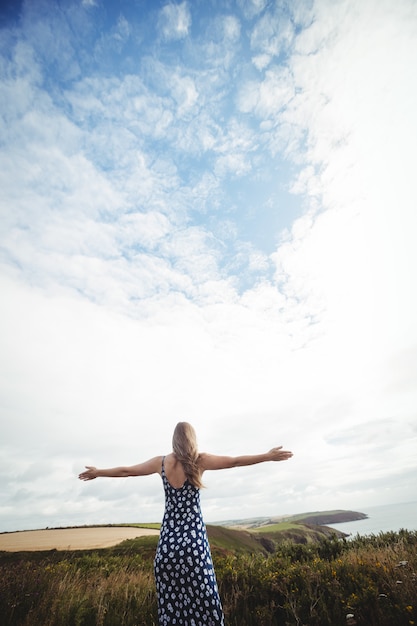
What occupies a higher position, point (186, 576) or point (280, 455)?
point (280, 455)

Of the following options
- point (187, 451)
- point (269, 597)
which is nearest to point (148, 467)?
point (187, 451)

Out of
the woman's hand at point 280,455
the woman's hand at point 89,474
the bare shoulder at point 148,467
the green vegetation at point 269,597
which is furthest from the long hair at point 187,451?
the green vegetation at point 269,597

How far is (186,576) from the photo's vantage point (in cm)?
376

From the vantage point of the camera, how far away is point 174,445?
4207 mm

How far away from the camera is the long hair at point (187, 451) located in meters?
4.07

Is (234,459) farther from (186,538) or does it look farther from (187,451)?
(186,538)

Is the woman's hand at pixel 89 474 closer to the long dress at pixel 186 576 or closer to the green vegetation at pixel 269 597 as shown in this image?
the long dress at pixel 186 576

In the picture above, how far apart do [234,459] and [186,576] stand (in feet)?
4.37

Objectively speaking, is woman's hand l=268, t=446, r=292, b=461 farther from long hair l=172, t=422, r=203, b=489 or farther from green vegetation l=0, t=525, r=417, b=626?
green vegetation l=0, t=525, r=417, b=626

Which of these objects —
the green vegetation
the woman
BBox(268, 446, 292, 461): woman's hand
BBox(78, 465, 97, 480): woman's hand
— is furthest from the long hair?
the green vegetation

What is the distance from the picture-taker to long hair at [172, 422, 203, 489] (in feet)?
13.3

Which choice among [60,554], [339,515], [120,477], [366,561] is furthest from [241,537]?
[339,515]

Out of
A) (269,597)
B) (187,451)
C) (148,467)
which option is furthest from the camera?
(269,597)

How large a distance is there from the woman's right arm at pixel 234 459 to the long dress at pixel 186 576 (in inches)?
21.9
